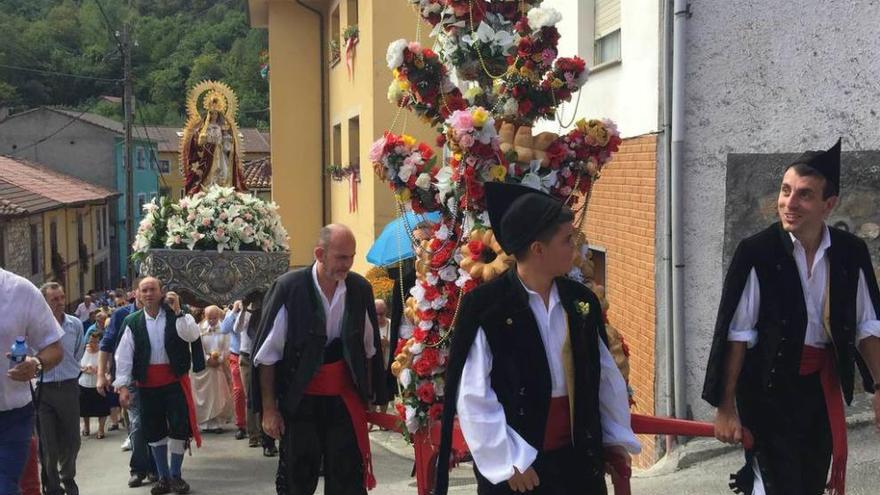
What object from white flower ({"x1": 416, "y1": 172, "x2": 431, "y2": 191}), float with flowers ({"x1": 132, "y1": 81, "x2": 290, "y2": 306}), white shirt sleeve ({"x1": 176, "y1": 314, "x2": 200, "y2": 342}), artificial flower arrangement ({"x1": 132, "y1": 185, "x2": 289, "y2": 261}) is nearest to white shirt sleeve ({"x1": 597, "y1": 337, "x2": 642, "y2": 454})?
white flower ({"x1": 416, "y1": 172, "x2": 431, "y2": 191})

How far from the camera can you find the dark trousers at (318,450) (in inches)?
257

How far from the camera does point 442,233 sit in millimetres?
6453

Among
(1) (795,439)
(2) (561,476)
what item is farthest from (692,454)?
(2) (561,476)

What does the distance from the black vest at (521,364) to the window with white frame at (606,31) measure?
6461 millimetres

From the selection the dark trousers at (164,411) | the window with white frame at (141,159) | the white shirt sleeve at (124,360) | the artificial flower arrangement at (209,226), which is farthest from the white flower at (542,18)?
the window with white frame at (141,159)

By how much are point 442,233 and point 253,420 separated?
736 centimetres

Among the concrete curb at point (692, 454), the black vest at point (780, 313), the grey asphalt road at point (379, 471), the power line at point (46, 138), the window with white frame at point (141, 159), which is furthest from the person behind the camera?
the window with white frame at point (141, 159)

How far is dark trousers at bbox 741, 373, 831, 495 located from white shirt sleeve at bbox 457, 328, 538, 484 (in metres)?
1.39

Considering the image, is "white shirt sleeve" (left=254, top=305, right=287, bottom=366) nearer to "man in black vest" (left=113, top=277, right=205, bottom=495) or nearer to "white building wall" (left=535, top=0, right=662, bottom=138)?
"white building wall" (left=535, top=0, right=662, bottom=138)

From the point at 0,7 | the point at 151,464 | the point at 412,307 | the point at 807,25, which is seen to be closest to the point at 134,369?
the point at 151,464

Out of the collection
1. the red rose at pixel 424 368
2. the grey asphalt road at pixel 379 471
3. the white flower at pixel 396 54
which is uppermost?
the white flower at pixel 396 54

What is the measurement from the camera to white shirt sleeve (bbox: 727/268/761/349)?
191 inches

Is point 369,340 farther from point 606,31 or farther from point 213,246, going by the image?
point 213,246

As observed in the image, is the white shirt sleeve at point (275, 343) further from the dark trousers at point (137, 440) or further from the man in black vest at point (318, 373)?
the dark trousers at point (137, 440)
